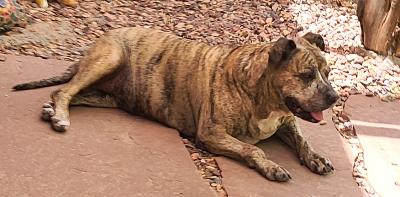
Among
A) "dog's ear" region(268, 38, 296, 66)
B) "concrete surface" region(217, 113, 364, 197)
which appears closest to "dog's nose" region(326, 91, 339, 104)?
"dog's ear" region(268, 38, 296, 66)

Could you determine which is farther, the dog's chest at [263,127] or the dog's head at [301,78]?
the dog's chest at [263,127]

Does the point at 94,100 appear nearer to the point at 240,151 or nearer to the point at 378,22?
the point at 240,151

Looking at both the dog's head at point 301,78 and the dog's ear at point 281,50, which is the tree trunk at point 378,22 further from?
the dog's ear at point 281,50

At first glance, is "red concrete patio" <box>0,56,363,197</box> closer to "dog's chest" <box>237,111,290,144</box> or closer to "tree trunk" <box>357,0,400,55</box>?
"dog's chest" <box>237,111,290,144</box>

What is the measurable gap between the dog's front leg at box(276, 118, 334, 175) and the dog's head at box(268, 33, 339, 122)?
30cm

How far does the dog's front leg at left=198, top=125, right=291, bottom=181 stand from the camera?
395 centimetres

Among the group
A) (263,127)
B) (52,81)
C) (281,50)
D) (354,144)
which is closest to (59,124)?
(52,81)

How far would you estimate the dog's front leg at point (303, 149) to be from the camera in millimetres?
4183

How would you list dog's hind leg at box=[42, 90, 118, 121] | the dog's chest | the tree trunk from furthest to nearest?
the tree trunk → dog's hind leg at box=[42, 90, 118, 121] → the dog's chest

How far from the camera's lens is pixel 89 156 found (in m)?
3.81

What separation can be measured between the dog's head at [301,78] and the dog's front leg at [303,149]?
30cm

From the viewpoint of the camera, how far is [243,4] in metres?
7.41

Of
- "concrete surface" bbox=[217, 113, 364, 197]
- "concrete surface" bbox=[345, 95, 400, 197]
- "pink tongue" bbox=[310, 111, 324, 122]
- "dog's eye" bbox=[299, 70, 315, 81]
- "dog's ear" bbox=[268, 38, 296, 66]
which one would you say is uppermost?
"dog's ear" bbox=[268, 38, 296, 66]

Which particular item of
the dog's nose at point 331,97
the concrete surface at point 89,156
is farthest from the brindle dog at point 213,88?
the concrete surface at point 89,156
